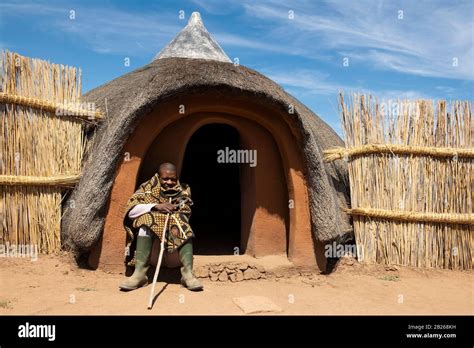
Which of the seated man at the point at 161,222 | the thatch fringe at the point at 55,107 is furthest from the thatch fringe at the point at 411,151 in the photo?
the thatch fringe at the point at 55,107

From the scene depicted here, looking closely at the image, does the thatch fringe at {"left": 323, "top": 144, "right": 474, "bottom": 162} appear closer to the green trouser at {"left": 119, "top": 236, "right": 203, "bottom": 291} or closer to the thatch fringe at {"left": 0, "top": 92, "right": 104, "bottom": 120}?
the green trouser at {"left": 119, "top": 236, "right": 203, "bottom": 291}

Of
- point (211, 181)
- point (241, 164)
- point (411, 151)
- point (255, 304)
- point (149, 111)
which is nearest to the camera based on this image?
point (255, 304)

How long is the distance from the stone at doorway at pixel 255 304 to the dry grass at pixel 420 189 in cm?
258

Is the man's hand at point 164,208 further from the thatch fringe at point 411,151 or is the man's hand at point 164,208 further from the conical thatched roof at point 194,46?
the conical thatched roof at point 194,46

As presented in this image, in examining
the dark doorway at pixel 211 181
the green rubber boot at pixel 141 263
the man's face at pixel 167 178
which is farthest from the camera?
the dark doorway at pixel 211 181

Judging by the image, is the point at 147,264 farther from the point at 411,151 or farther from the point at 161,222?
the point at 411,151

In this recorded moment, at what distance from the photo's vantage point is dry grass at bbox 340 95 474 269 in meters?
6.06

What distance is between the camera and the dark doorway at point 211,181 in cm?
902

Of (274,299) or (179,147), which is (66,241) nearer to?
(179,147)

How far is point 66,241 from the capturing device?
18.1 feet

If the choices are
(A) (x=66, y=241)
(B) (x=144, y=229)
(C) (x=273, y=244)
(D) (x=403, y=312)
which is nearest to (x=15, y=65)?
(A) (x=66, y=241)

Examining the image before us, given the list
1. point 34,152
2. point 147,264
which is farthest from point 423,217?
point 34,152

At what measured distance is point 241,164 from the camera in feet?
20.7

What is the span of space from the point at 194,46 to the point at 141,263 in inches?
196
